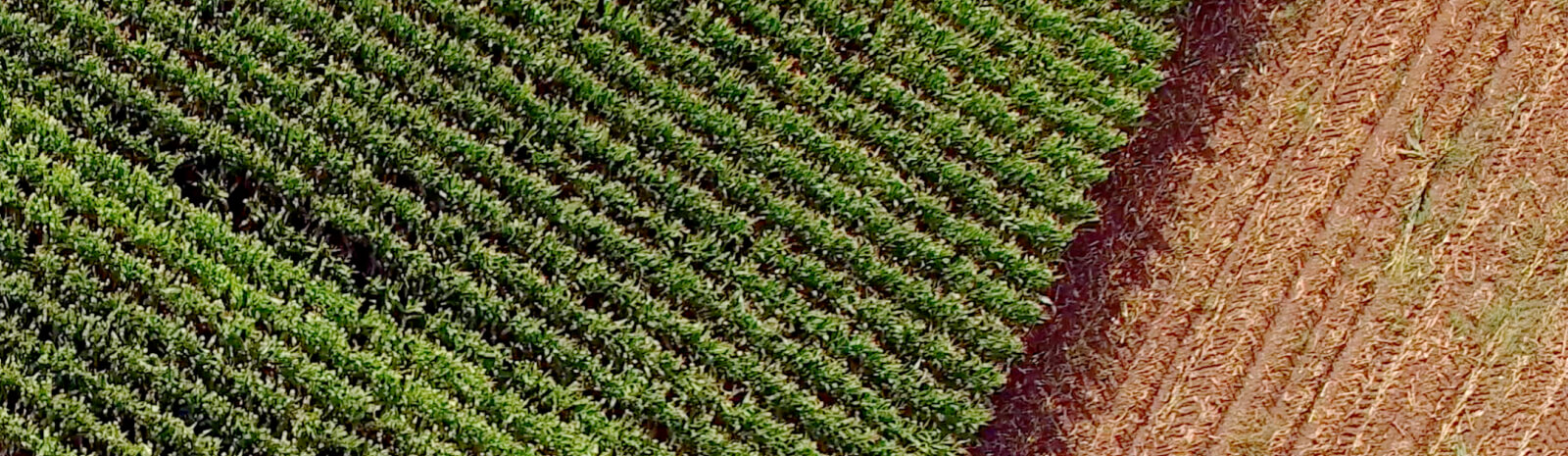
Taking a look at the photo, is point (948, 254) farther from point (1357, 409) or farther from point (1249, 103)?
point (1357, 409)

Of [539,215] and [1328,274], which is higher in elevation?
[539,215]

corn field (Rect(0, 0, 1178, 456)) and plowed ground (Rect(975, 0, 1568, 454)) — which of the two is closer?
corn field (Rect(0, 0, 1178, 456))

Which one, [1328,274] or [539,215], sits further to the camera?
[1328,274]

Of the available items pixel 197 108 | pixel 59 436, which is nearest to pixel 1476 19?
pixel 197 108

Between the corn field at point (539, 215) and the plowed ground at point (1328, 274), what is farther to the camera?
the plowed ground at point (1328, 274)
